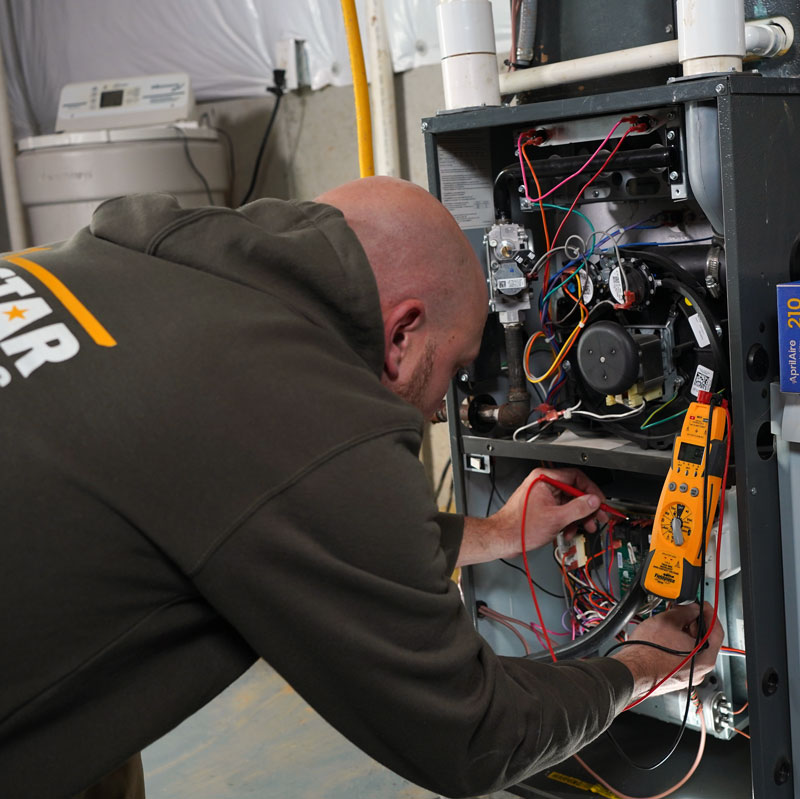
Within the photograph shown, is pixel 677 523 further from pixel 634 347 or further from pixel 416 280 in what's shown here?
pixel 416 280

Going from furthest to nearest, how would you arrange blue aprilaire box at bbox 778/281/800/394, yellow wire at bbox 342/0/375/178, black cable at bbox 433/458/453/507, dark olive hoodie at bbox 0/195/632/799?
black cable at bbox 433/458/453/507
yellow wire at bbox 342/0/375/178
blue aprilaire box at bbox 778/281/800/394
dark olive hoodie at bbox 0/195/632/799

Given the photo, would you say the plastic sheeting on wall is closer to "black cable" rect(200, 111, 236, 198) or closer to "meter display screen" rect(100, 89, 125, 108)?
"black cable" rect(200, 111, 236, 198)

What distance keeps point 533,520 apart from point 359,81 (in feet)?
3.08

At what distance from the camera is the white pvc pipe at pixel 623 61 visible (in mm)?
1368

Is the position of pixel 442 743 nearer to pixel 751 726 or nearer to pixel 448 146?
pixel 751 726

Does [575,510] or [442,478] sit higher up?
[575,510]

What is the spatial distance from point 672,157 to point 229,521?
86 cm

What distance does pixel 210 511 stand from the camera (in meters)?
0.82

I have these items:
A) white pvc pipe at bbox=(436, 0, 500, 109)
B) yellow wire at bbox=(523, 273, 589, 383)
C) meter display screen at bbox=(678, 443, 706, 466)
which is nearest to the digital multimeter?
meter display screen at bbox=(678, 443, 706, 466)

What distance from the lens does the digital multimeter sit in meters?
1.32

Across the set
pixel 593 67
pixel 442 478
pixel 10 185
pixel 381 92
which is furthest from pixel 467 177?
pixel 10 185

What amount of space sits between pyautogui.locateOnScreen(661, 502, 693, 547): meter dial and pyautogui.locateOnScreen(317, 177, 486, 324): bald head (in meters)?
0.42

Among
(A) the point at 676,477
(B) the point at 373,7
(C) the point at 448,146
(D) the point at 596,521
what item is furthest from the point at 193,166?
(A) the point at 676,477

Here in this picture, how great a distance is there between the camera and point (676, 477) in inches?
53.0
